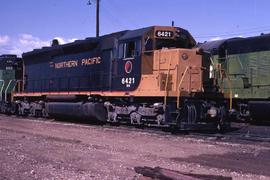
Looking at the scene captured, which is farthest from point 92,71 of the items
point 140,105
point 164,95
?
point 164,95

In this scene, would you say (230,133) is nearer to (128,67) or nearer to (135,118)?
(135,118)

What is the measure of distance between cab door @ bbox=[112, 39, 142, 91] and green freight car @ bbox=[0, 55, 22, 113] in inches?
435

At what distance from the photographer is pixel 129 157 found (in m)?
9.84

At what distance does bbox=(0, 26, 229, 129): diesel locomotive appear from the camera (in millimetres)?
15727

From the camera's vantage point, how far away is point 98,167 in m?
8.49

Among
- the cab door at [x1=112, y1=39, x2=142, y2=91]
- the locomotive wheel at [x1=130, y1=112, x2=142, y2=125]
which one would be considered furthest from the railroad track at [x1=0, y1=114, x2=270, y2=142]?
the cab door at [x1=112, y1=39, x2=142, y2=91]

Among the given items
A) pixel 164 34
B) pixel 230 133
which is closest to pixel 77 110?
pixel 164 34

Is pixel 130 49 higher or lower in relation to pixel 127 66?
higher

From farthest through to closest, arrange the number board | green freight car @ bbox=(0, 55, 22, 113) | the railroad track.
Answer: green freight car @ bbox=(0, 55, 22, 113)
the number board
the railroad track

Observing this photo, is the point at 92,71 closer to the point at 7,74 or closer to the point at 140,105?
the point at 140,105

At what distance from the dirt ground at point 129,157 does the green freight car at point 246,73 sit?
19.7 ft

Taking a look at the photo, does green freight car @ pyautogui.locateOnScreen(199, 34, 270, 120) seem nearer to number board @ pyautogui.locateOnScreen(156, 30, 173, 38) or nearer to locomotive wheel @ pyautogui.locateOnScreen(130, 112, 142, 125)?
number board @ pyautogui.locateOnScreen(156, 30, 173, 38)

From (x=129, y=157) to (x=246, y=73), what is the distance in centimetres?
1202

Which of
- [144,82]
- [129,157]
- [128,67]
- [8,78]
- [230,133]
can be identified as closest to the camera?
[129,157]
